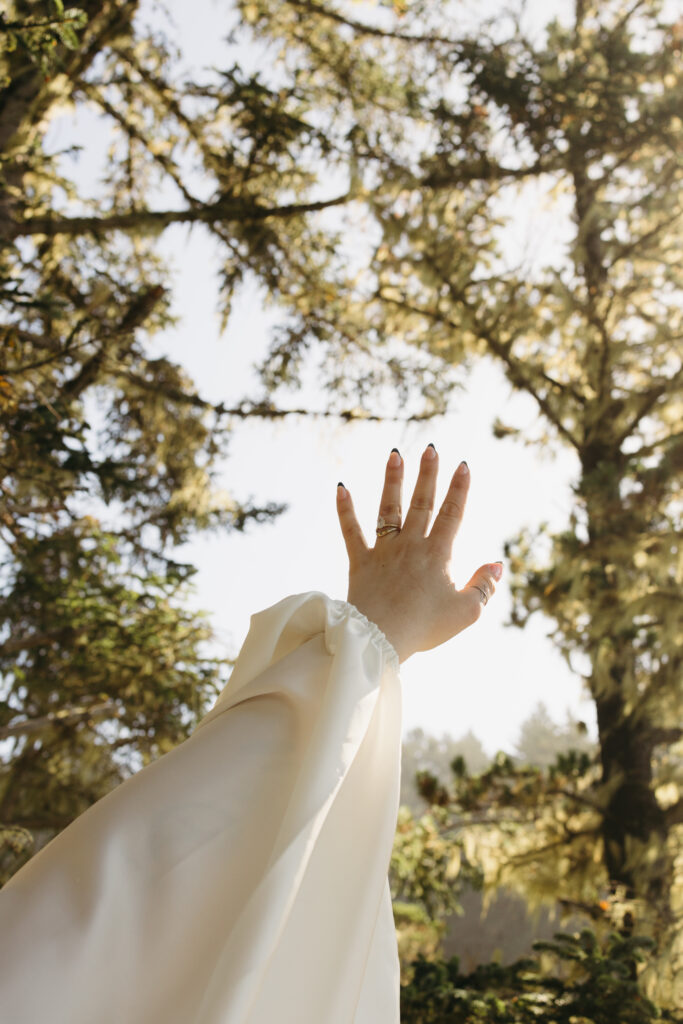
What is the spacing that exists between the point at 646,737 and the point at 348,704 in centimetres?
462

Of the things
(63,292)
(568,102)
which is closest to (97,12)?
(63,292)

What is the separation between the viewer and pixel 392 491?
54.6 inches

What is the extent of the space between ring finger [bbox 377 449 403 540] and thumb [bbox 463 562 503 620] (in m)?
0.18

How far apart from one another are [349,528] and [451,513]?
217 mm

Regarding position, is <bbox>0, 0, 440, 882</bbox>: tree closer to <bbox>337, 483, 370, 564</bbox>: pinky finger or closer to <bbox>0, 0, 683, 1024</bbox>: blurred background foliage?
<bbox>0, 0, 683, 1024</bbox>: blurred background foliage

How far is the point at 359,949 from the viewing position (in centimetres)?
96

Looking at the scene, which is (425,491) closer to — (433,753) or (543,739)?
(543,739)

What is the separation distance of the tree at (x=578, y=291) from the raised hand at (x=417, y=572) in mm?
3450

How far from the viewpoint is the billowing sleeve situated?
783 mm

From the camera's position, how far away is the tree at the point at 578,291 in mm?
4609

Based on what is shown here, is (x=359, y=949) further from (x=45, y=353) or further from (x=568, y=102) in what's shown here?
(x=568, y=102)

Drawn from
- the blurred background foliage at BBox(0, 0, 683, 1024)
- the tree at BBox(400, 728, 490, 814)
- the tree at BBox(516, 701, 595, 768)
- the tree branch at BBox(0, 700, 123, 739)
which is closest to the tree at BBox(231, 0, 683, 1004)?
the blurred background foliage at BBox(0, 0, 683, 1024)

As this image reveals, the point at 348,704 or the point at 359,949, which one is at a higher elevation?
the point at 348,704

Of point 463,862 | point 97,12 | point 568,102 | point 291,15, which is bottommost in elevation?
point 463,862
